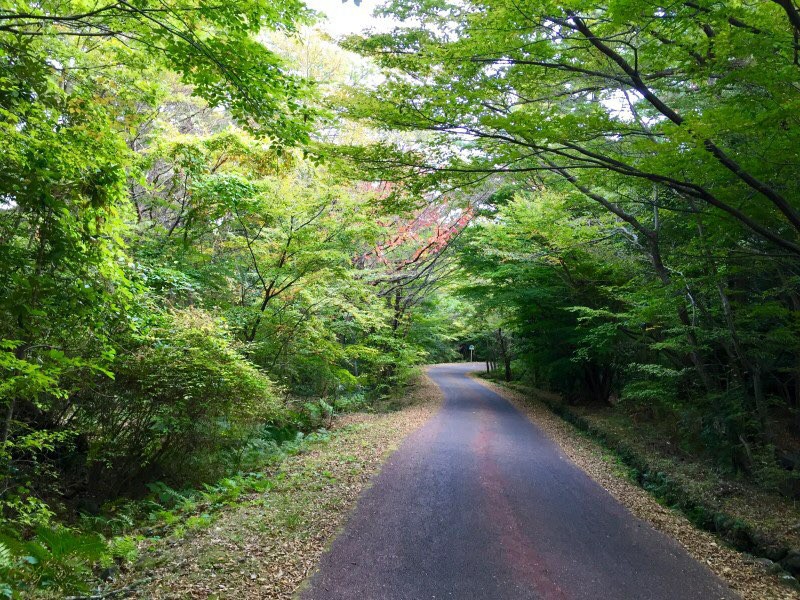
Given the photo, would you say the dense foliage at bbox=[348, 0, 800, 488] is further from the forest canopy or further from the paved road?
the paved road

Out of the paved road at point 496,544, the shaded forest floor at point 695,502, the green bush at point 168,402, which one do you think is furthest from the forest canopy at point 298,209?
the paved road at point 496,544

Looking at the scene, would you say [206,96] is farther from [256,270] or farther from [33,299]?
[256,270]

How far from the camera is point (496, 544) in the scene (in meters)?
5.60

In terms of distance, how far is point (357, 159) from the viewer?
6391 millimetres

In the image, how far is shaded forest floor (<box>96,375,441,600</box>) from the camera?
4.25 m

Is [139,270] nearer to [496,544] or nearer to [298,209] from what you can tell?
[298,209]

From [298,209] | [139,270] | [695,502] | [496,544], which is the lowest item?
[695,502]

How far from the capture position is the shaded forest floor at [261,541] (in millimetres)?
4246

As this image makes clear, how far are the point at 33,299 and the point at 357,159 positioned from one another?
13.4ft

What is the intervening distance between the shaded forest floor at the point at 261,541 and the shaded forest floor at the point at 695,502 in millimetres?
4707

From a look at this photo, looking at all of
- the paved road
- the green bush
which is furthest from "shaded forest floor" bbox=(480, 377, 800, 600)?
the green bush

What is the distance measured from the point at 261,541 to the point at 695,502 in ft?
22.5

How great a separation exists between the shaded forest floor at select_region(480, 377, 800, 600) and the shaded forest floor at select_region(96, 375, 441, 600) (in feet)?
15.4

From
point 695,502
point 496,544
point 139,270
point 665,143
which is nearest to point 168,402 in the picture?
point 139,270
